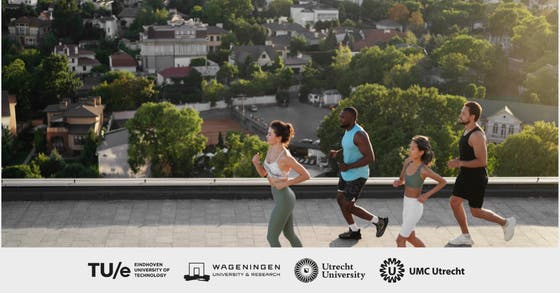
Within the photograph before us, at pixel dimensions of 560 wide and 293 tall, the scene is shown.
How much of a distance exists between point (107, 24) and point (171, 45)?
12.0ft

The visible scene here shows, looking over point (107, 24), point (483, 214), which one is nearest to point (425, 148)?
point (483, 214)

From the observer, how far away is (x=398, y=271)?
9.20 ft

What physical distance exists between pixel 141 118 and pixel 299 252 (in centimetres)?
1329

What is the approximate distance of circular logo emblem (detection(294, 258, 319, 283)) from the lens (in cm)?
277

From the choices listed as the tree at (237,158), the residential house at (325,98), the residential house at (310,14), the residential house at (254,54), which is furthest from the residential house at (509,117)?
the residential house at (310,14)

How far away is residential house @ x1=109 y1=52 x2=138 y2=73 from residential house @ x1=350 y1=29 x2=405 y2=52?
947cm

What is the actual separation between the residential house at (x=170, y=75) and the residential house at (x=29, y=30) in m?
5.20

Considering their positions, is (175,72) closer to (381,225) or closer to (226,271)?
(381,225)

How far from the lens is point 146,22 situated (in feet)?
107

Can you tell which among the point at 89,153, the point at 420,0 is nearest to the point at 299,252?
the point at 89,153

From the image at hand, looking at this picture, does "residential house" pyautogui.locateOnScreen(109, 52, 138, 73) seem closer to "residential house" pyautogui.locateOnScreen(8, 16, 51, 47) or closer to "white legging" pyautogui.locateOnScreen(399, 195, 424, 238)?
"residential house" pyautogui.locateOnScreen(8, 16, 51, 47)

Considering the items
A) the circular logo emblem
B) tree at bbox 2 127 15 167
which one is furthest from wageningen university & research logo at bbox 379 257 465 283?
tree at bbox 2 127 15 167

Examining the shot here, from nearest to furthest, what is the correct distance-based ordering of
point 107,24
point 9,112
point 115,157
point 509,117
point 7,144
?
1. point 115,157
2. point 7,144
3. point 509,117
4. point 9,112
5. point 107,24

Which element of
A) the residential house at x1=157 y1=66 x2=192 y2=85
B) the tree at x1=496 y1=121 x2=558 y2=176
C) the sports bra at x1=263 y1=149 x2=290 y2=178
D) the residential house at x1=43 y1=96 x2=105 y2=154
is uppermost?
the sports bra at x1=263 y1=149 x2=290 y2=178
